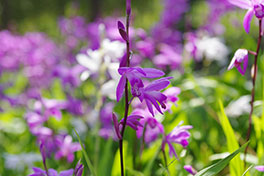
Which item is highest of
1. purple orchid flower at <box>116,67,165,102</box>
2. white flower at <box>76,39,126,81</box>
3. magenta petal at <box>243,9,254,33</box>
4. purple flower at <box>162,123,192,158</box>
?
magenta petal at <box>243,9,254,33</box>

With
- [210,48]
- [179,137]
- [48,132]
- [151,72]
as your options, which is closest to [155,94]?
[151,72]

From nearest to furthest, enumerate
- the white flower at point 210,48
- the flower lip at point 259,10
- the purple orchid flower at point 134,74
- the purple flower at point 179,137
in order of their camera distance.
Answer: the purple orchid flower at point 134,74 < the flower lip at point 259,10 < the purple flower at point 179,137 < the white flower at point 210,48

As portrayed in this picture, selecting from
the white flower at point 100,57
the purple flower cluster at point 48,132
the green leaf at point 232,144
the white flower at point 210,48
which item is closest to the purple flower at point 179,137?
the green leaf at point 232,144

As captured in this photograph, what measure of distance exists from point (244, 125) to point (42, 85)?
10.0 feet

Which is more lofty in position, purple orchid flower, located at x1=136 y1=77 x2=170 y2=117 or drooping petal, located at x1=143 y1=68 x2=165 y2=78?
drooping petal, located at x1=143 y1=68 x2=165 y2=78

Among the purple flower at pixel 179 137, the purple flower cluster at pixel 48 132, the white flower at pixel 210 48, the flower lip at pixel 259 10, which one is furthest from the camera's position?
the white flower at pixel 210 48

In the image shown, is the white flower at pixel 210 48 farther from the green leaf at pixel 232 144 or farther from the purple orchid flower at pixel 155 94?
the purple orchid flower at pixel 155 94

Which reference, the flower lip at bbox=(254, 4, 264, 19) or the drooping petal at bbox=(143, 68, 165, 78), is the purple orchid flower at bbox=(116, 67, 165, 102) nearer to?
the drooping petal at bbox=(143, 68, 165, 78)

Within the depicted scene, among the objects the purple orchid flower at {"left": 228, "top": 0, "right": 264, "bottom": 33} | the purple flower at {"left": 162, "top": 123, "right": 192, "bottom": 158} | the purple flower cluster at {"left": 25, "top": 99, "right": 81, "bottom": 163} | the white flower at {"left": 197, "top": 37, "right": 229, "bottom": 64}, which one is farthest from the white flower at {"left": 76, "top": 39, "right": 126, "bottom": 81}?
the white flower at {"left": 197, "top": 37, "right": 229, "bottom": 64}

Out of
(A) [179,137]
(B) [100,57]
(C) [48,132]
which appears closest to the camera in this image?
(A) [179,137]

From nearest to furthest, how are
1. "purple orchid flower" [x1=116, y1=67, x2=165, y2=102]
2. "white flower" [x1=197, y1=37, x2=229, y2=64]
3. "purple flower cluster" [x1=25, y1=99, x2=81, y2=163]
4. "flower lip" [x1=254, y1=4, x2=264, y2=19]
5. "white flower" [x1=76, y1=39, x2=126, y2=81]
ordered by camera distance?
"purple orchid flower" [x1=116, y1=67, x2=165, y2=102]
"flower lip" [x1=254, y1=4, x2=264, y2=19]
"purple flower cluster" [x1=25, y1=99, x2=81, y2=163]
"white flower" [x1=76, y1=39, x2=126, y2=81]
"white flower" [x1=197, y1=37, x2=229, y2=64]

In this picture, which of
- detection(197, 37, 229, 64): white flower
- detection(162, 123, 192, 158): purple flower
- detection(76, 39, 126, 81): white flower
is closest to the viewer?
detection(162, 123, 192, 158): purple flower

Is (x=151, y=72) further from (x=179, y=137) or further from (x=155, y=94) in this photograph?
(x=179, y=137)

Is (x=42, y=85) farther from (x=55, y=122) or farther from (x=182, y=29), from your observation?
(x=182, y=29)
